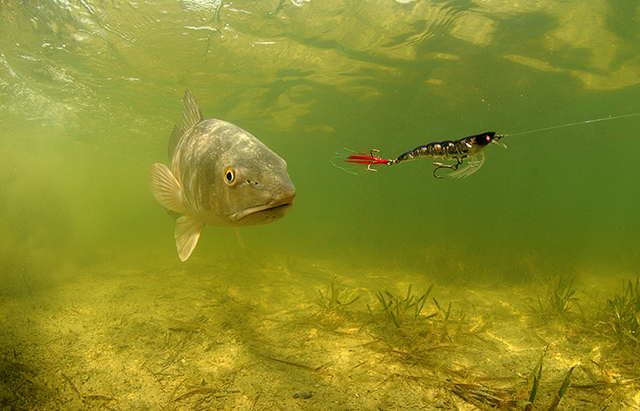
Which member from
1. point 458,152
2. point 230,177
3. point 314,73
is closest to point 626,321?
point 458,152

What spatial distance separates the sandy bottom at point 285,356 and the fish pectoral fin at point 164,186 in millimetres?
2170

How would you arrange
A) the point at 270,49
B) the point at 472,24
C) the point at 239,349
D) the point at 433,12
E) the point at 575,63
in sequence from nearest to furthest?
the point at 239,349 → the point at 433,12 → the point at 472,24 → the point at 270,49 → the point at 575,63

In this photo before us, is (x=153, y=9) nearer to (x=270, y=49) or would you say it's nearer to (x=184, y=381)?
(x=270, y=49)

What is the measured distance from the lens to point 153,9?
9125mm

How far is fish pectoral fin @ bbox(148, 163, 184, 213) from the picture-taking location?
10.1 feet

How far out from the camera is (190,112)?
360 cm

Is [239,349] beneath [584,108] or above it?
beneath

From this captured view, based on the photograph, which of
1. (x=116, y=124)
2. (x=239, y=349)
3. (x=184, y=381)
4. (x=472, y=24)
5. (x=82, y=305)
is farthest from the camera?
(x=116, y=124)

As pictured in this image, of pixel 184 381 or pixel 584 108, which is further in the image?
pixel 584 108

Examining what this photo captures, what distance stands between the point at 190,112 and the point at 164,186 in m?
1.08

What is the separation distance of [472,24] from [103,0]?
1205cm

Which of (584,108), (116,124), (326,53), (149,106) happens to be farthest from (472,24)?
(116,124)

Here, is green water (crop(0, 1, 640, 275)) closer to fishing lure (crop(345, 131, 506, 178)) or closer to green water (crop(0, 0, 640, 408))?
green water (crop(0, 0, 640, 408))

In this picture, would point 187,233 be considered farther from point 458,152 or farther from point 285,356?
point 458,152
